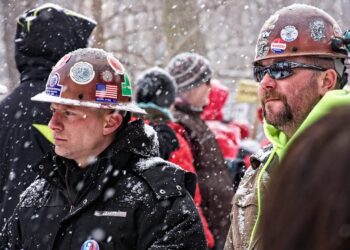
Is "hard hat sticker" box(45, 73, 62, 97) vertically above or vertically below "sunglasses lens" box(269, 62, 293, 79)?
below

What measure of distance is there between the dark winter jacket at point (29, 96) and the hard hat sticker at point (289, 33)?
1.70 m

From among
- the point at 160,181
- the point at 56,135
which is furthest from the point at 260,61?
the point at 56,135

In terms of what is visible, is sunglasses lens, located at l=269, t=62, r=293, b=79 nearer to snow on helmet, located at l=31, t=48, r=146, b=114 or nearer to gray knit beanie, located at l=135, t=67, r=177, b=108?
snow on helmet, located at l=31, t=48, r=146, b=114

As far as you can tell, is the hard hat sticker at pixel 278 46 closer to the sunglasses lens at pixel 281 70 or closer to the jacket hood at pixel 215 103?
the sunglasses lens at pixel 281 70

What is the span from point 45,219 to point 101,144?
43 centimetres

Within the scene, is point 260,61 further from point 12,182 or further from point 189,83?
point 189,83

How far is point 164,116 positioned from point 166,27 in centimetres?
1231

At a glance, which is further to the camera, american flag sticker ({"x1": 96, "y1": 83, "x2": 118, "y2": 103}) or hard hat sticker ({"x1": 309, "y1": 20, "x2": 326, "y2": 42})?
american flag sticker ({"x1": 96, "y1": 83, "x2": 118, "y2": 103})

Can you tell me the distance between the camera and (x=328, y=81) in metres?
3.37

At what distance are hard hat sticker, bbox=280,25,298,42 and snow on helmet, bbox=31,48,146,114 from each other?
785 mm

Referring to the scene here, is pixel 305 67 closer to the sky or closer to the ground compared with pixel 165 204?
closer to the sky

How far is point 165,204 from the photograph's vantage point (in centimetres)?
333

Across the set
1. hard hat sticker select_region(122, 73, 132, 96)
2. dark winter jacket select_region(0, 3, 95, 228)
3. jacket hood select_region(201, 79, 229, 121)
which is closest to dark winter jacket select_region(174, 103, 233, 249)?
dark winter jacket select_region(0, 3, 95, 228)

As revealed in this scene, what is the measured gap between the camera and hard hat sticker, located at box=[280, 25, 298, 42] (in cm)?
339
